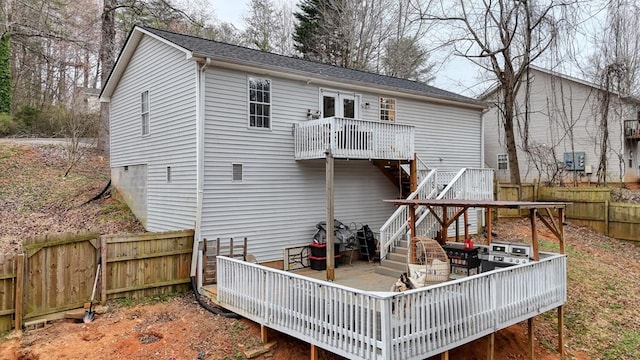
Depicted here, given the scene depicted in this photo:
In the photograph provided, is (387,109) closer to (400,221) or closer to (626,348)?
(400,221)

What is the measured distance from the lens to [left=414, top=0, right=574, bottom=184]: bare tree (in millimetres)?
16781

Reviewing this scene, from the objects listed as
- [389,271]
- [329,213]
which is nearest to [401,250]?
[389,271]

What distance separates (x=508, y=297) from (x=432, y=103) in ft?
29.6

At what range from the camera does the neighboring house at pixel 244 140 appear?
9727 mm

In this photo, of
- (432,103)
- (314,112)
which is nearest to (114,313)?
(314,112)

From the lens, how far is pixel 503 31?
18.0m

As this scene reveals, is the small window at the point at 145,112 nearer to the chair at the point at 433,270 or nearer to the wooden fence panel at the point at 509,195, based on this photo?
the chair at the point at 433,270

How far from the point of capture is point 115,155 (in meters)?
14.1

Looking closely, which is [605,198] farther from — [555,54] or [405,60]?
[405,60]

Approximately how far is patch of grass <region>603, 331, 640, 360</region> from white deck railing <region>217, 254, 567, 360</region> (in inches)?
89.8

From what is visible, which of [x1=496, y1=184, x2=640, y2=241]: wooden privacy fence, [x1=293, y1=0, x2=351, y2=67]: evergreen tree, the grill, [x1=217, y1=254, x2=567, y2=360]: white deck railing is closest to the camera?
[x1=217, y1=254, x2=567, y2=360]: white deck railing

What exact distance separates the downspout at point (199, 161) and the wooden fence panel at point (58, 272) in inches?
79.8

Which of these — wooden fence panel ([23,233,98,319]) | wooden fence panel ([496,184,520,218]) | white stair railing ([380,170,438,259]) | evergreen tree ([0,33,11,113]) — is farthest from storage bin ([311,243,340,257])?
evergreen tree ([0,33,11,113])

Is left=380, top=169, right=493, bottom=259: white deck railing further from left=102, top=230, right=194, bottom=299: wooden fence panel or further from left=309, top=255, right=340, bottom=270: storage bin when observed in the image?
left=102, top=230, right=194, bottom=299: wooden fence panel
